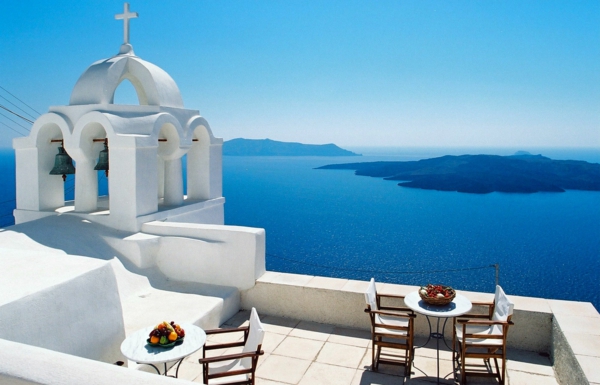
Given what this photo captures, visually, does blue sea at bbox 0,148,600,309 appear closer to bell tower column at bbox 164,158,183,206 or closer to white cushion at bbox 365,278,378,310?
bell tower column at bbox 164,158,183,206

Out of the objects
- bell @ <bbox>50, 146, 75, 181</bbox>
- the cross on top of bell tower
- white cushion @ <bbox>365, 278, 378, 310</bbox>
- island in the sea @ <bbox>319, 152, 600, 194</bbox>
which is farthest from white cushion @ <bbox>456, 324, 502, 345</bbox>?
island in the sea @ <bbox>319, 152, 600, 194</bbox>

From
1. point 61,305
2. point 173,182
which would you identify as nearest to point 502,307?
point 61,305

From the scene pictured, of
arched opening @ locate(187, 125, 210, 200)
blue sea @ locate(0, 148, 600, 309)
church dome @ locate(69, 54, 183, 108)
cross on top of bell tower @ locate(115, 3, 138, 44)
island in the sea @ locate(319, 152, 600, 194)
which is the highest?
cross on top of bell tower @ locate(115, 3, 138, 44)

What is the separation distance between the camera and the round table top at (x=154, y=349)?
11.8ft

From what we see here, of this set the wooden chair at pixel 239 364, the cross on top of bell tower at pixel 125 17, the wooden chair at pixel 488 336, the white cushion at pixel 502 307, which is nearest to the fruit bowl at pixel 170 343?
the wooden chair at pixel 239 364

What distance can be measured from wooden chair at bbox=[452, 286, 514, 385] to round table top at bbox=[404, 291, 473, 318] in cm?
12

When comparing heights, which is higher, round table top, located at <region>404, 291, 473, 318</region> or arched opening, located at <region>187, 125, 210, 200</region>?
arched opening, located at <region>187, 125, 210, 200</region>

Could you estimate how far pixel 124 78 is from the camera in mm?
8633

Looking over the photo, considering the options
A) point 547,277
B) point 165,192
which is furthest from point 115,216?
point 547,277

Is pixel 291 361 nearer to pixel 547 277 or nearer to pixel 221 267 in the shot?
pixel 221 267

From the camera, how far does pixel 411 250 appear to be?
54.8 meters

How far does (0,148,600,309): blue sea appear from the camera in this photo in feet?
148

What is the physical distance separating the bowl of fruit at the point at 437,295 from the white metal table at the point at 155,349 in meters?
2.32

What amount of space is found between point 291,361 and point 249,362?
121 cm
